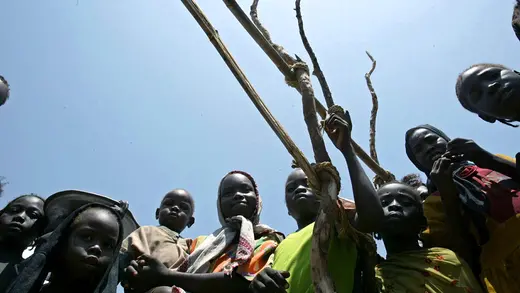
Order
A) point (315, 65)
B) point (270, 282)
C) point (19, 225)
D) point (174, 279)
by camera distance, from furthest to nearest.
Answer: point (19, 225) → point (315, 65) → point (174, 279) → point (270, 282)

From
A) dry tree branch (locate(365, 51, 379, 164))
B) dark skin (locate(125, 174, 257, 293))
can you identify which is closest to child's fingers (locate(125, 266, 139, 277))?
dark skin (locate(125, 174, 257, 293))

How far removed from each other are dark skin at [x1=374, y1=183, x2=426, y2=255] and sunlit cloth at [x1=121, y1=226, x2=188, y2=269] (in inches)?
49.8

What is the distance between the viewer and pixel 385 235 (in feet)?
8.98

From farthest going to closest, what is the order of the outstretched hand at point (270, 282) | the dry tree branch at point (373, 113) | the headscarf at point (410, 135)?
the dry tree branch at point (373, 113) < the headscarf at point (410, 135) < the outstretched hand at point (270, 282)

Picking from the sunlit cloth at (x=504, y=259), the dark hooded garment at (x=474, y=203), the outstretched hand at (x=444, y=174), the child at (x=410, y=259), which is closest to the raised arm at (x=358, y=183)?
the child at (x=410, y=259)

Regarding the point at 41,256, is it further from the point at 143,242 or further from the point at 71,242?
the point at 143,242

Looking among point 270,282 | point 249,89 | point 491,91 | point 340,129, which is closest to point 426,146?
point 491,91

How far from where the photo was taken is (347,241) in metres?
2.31

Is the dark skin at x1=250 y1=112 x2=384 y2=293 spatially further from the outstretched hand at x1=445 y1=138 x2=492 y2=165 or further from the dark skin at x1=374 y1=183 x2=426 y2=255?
the outstretched hand at x1=445 y1=138 x2=492 y2=165

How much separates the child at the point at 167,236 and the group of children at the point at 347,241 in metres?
0.01

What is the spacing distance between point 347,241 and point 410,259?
0.51 metres

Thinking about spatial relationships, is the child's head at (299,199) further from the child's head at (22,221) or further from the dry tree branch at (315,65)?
the child's head at (22,221)

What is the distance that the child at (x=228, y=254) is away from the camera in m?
2.40

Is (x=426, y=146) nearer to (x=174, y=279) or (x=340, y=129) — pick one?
(x=340, y=129)
